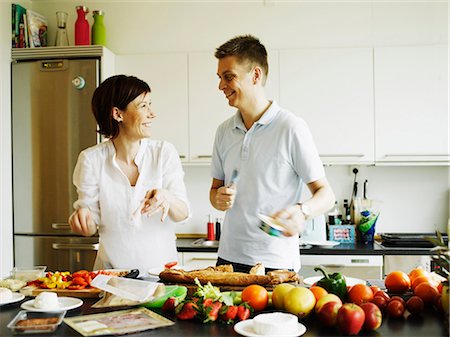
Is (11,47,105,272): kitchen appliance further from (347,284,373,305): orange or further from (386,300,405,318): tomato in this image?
(386,300,405,318): tomato

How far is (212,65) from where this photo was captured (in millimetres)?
3885

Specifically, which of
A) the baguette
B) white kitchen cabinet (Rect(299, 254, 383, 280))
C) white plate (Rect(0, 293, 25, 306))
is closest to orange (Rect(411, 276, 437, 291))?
the baguette

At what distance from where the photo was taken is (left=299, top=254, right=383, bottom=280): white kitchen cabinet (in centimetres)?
350

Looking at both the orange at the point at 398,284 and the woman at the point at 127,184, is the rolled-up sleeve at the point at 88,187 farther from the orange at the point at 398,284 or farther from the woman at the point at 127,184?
the orange at the point at 398,284

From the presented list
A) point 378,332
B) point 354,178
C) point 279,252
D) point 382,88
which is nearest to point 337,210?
point 354,178

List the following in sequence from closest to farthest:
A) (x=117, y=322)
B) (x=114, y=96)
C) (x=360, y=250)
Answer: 1. (x=117, y=322)
2. (x=114, y=96)
3. (x=360, y=250)

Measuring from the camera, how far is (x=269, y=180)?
229 cm

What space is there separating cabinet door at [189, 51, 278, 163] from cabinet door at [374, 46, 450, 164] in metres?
1.01

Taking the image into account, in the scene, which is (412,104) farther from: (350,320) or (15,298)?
(15,298)

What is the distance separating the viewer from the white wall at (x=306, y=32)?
3.94 metres

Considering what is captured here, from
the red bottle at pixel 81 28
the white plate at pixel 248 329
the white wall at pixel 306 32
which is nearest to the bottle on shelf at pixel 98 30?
the red bottle at pixel 81 28

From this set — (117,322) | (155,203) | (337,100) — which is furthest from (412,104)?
(117,322)

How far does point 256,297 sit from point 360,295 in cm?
30

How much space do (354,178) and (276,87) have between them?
893mm
